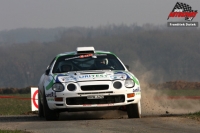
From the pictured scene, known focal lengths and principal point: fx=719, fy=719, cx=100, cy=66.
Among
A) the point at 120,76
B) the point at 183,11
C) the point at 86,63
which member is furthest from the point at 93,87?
the point at 183,11

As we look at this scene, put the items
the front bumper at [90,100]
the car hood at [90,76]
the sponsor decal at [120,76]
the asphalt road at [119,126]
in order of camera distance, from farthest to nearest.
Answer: the sponsor decal at [120,76] → the car hood at [90,76] → the front bumper at [90,100] → the asphalt road at [119,126]

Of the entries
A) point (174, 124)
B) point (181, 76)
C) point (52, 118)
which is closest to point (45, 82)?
point (52, 118)

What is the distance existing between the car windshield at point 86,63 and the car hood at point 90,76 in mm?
584

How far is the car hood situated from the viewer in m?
15.4

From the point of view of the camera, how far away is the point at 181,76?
14762 cm

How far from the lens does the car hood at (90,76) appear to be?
50.5ft

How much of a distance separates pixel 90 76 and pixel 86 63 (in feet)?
3.97

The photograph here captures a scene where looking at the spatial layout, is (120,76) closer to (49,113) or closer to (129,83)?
(129,83)

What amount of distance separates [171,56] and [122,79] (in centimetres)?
14640

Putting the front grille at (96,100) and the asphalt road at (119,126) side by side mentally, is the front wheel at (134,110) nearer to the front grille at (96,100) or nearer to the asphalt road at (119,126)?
the front grille at (96,100)

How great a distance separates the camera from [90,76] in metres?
15.5

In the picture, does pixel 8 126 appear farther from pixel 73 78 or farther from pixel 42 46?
pixel 42 46

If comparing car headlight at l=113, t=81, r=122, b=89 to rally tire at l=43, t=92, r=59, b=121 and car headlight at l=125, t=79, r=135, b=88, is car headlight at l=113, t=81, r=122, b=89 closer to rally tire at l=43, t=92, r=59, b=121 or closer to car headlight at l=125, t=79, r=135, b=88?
car headlight at l=125, t=79, r=135, b=88

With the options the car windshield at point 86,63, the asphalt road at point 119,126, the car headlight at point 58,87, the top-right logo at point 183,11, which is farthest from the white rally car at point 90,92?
the top-right logo at point 183,11
